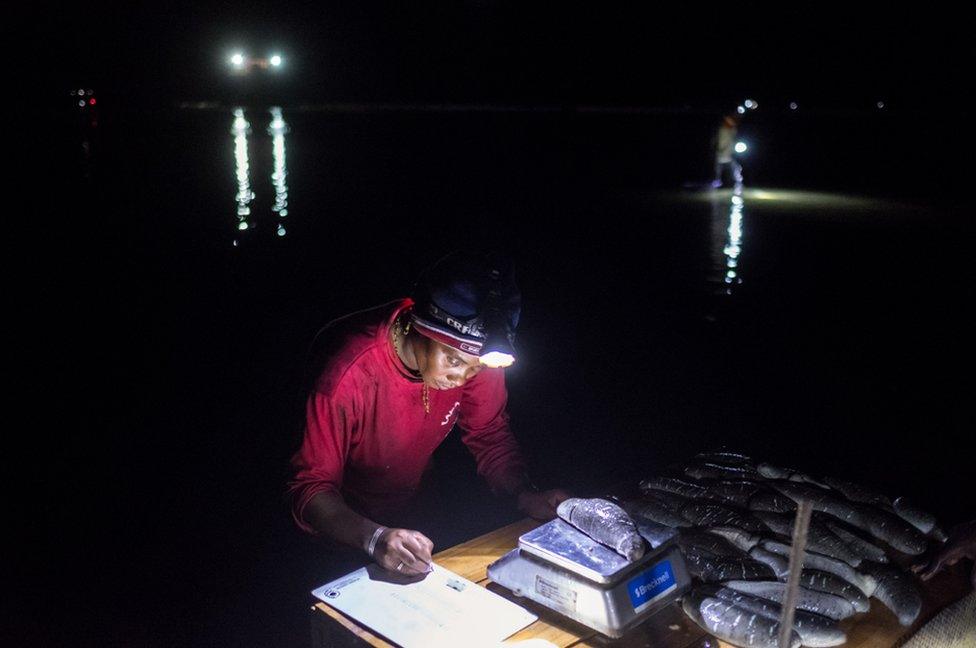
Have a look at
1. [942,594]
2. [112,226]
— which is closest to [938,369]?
[942,594]

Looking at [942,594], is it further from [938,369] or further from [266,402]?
[938,369]

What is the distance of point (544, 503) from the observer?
3.45 meters

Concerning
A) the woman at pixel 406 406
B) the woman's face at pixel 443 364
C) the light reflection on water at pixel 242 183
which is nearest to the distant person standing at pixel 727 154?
the light reflection on water at pixel 242 183

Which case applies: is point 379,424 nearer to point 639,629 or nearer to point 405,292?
point 639,629

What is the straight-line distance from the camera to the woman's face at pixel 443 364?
3.35 meters

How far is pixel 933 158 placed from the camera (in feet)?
120

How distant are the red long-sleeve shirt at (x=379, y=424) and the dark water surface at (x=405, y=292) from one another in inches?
12.6

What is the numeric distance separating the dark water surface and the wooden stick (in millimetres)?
2099

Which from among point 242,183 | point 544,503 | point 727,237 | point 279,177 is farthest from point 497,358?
point 279,177

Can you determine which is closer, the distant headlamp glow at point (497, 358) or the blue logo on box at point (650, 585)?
the blue logo on box at point (650, 585)

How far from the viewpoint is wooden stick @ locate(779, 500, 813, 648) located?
1.82 meters

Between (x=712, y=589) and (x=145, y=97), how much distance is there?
397ft

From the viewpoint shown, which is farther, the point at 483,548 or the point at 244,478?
the point at 244,478

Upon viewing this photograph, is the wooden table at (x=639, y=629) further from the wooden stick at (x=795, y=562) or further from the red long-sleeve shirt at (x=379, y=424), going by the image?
the red long-sleeve shirt at (x=379, y=424)
